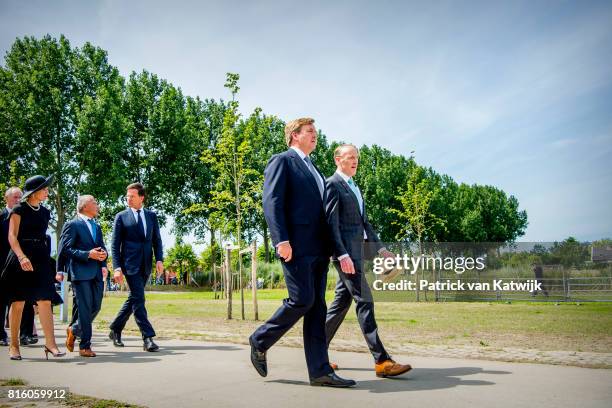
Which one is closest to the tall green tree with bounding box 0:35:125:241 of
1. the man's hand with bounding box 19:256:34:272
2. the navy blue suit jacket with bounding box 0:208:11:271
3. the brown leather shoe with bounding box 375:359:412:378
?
the navy blue suit jacket with bounding box 0:208:11:271

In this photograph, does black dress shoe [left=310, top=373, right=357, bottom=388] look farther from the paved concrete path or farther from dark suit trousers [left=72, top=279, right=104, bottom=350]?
dark suit trousers [left=72, top=279, right=104, bottom=350]

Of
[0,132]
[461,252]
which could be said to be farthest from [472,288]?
[0,132]

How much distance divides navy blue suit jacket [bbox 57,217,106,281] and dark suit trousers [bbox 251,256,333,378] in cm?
340

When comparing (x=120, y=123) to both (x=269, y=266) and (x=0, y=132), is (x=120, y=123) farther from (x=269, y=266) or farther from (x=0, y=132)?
(x=269, y=266)

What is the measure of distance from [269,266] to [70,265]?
122ft

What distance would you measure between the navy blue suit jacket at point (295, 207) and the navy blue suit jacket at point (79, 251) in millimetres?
3494

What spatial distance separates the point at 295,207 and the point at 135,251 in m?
3.66

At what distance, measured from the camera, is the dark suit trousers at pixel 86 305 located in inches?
259

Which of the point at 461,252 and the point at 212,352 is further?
the point at 461,252

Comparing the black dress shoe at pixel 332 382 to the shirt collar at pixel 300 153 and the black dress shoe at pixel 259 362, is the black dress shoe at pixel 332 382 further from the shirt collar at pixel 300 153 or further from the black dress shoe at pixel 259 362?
the shirt collar at pixel 300 153

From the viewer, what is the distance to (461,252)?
2314 cm

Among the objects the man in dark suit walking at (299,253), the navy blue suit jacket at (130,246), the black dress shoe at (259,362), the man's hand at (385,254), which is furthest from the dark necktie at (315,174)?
the navy blue suit jacket at (130,246)

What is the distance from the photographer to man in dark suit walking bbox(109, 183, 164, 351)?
7293mm

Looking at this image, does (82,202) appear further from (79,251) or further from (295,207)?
(295,207)
